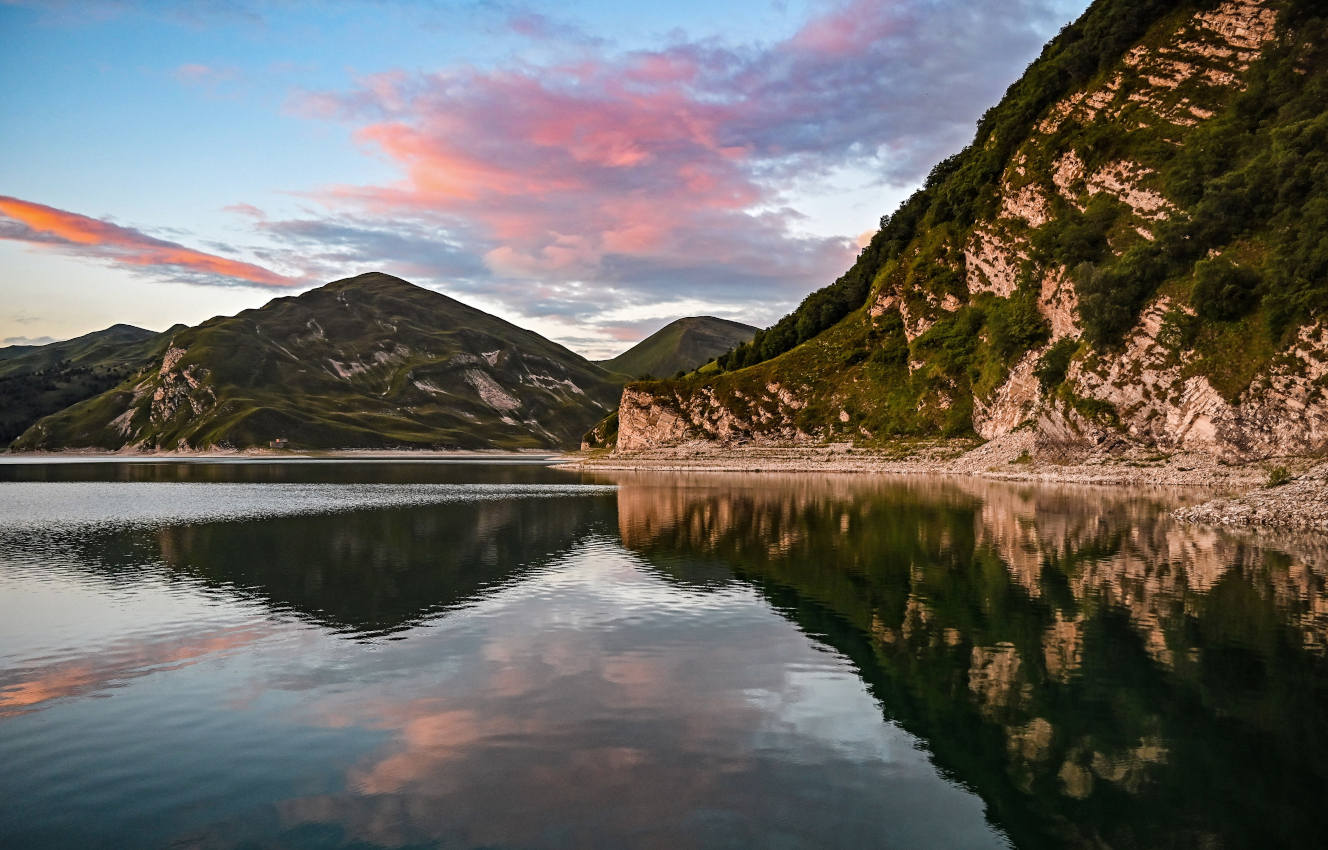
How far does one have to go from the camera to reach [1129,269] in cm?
11831

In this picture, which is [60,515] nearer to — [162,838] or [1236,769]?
[162,838]

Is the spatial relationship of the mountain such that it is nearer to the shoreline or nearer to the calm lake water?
the shoreline

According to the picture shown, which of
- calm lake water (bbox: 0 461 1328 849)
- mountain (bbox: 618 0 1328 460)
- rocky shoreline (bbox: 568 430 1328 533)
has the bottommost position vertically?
calm lake water (bbox: 0 461 1328 849)

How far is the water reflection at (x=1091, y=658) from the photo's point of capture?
15539 mm

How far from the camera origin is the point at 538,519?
75.3m

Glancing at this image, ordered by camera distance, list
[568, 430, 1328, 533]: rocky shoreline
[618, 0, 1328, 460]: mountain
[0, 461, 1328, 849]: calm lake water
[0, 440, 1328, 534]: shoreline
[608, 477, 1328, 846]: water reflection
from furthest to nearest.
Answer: [618, 0, 1328, 460]: mountain, [568, 430, 1328, 533]: rocky shoreline, [0, 440, 1328, 534]: shoreline, [608, 477, 1328, 846]: water reflection, [0, 461, 1328, 849]: calm lake water

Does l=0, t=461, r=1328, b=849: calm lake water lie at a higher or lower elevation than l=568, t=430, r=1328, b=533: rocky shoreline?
lower

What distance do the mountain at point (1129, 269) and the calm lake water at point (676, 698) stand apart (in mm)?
61559

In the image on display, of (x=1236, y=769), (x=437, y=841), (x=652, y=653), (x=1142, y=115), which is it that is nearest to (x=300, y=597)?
(x=652, y=653)

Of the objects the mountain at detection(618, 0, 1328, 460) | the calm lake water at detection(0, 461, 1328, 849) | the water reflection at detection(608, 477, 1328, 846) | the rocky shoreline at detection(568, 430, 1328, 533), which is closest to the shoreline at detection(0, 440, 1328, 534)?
the rocky shoreline at detection(568, 430, 1328, 533)

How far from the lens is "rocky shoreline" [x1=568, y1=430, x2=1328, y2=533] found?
58.5 m

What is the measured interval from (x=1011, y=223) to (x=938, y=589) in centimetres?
15286

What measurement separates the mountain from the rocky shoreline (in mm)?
3194

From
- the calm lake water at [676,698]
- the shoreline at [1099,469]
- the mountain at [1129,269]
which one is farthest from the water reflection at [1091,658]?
the mountain at [1129,269]
